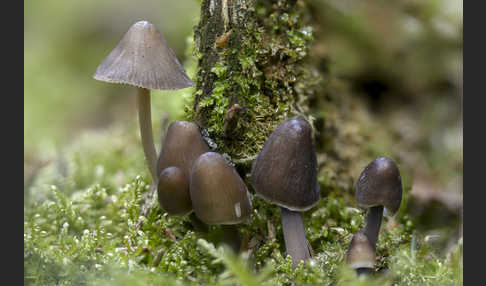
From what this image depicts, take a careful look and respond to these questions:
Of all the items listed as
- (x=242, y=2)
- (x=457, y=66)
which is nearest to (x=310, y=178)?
(x=242, y=2)

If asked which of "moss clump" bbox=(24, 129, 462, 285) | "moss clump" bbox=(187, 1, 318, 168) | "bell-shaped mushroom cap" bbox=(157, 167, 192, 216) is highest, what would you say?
"moss clump" bbox=(187, 1, 318, 168)

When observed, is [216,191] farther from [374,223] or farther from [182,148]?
[374,223]

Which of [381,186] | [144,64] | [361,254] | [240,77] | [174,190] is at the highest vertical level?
[144,64]

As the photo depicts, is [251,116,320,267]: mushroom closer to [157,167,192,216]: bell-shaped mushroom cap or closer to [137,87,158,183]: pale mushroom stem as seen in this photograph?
[157,167,192,216]: bell-shaped mushroom cap

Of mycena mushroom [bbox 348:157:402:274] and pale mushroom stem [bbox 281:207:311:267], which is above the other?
mycena mushroom [bbox 348:157:402:274]

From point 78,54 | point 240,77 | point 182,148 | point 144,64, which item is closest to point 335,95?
point 240,77

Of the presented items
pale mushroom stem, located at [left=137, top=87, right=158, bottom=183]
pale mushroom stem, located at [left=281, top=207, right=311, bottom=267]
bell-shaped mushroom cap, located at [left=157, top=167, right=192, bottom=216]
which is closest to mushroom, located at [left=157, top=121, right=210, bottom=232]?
bell-shaped mushroom cap, located at [left=157, top=167, right=192, bottom=216]
